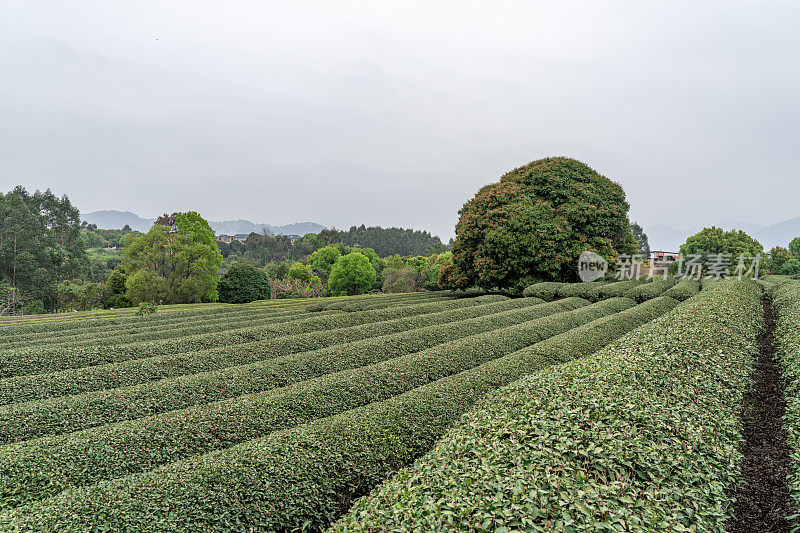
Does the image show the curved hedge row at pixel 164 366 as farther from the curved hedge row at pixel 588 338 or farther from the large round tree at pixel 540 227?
the large round tree at pixel 540 227

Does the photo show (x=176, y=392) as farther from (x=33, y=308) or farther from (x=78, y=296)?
(x=33, y=308)

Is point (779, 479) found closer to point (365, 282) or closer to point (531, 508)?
point (531, 508)

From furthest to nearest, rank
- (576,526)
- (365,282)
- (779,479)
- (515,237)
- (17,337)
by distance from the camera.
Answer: (365,282) < (515,237) < (17,337) < (779,479) < (576,526)

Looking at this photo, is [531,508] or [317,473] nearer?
[531,508]

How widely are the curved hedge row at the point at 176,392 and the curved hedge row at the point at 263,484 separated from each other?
2.62 metres

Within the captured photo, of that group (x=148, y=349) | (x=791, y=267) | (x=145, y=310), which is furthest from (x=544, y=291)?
(x=791, y=267)

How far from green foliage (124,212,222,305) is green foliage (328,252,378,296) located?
645 inches

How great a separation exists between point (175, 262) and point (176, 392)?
25.2 meters

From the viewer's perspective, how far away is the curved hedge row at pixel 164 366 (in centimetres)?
742

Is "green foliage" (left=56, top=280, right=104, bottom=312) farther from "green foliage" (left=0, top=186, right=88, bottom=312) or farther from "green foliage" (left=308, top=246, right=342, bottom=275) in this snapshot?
"green foliage" (left=308, top=246, right=342, bottom=275)

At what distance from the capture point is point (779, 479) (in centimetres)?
407

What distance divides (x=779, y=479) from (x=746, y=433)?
120 cm

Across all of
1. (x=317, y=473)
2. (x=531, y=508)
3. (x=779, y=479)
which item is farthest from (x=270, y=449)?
(x=779, y=479)

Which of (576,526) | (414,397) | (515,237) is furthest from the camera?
(515,237)
